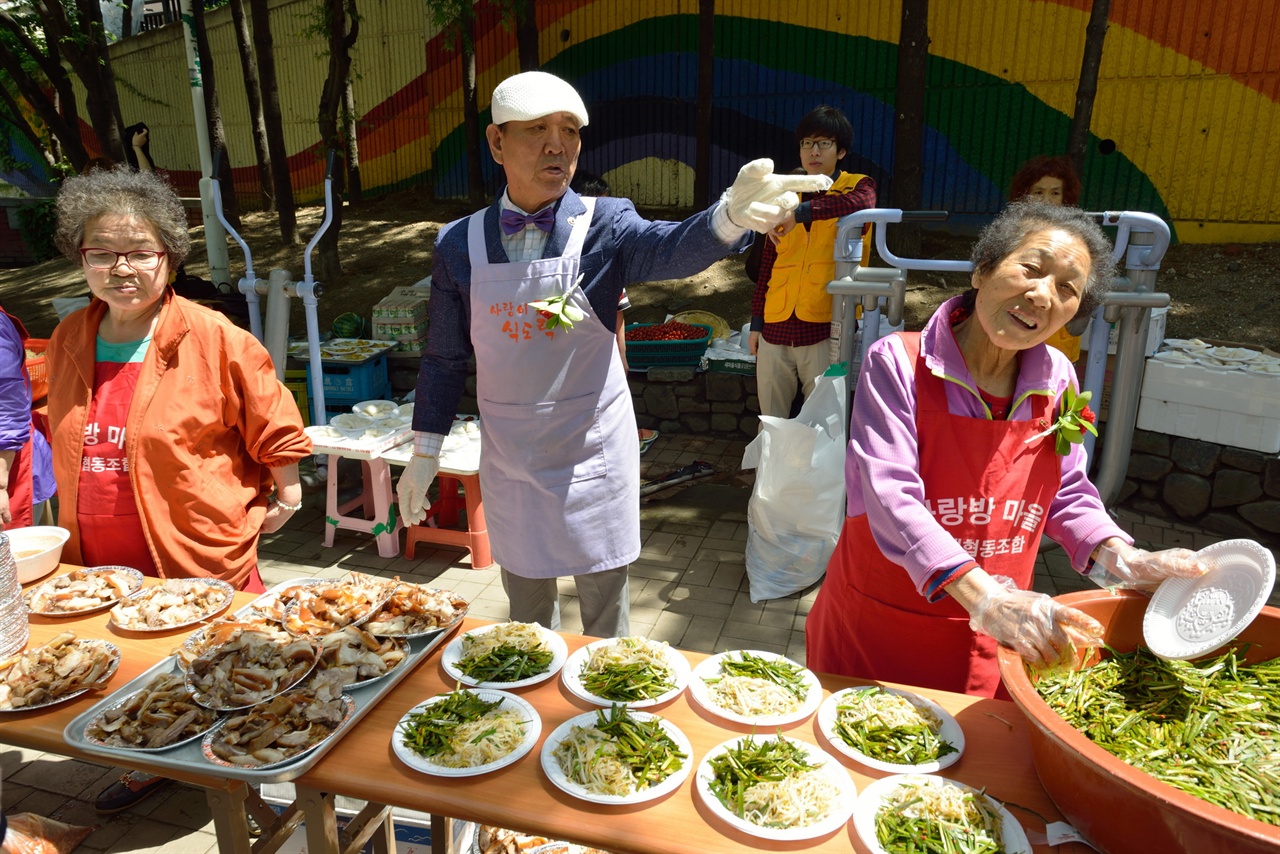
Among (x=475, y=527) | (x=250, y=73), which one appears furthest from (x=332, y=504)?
(x=250, y=73)

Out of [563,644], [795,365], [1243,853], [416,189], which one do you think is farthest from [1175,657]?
[416,189]

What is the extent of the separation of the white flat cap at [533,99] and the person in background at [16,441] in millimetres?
1957

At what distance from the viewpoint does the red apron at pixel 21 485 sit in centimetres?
311

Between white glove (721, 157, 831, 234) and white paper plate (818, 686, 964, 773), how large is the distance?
1095 mm

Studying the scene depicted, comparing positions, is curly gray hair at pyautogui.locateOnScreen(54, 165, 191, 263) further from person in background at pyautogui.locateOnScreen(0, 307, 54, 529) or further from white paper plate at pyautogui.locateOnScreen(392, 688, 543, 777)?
white paper plate at pyautogui.locateOnScreen(392, 688, 543, 777)

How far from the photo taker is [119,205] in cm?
244

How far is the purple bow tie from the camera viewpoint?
8.16 ft

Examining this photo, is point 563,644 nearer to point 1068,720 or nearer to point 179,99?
point 1068,720

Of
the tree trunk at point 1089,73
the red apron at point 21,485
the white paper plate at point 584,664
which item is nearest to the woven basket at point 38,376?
the red apron at point 21,485

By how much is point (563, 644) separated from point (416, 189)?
13282 millimetres

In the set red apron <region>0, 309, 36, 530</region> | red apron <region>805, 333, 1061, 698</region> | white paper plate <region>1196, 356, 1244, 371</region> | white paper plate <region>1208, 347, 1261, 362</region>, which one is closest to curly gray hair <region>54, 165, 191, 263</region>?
red apron <region>0, 309, 36, 530</region>

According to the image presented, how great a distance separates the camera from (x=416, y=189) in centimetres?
1403

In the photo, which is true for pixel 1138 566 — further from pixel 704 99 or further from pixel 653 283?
→ pixel 704 99

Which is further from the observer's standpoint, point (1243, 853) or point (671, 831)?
point (671, 831)
